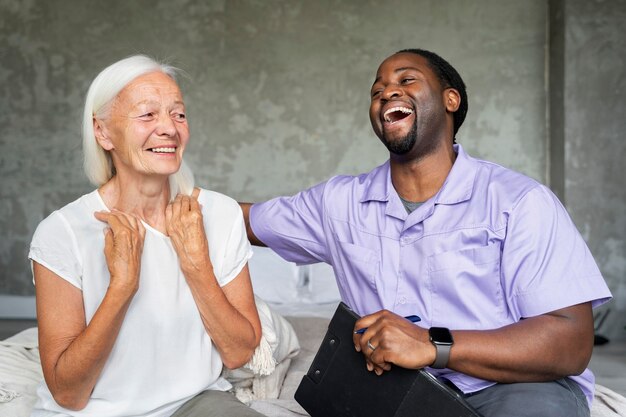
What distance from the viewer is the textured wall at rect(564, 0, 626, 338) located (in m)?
4.66

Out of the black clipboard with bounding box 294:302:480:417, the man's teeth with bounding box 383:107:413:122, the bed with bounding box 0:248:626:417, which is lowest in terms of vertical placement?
the bed with bounding box 0:248:626:417

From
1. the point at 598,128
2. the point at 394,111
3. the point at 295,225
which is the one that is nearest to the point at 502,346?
the point at 394,111

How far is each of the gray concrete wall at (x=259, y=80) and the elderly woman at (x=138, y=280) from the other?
3248 millimetres

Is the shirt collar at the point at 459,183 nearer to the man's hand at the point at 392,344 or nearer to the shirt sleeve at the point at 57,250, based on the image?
the man's hand at the point at 392,344

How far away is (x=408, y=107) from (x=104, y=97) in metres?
0.81

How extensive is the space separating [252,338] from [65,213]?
539mm

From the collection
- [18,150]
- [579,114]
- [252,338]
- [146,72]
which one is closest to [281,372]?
[252,338]

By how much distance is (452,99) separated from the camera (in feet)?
7.24

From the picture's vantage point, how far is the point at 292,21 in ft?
16.8

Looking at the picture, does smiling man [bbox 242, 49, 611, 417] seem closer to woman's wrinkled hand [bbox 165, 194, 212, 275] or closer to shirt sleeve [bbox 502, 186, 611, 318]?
shirt sleeve [bbox 502, 186, 611, 318]

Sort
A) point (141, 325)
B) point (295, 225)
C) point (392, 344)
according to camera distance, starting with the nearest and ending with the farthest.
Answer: point (392, 344)
point (141, 325)
point (295, 225)

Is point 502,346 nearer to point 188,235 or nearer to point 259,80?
point 188,235

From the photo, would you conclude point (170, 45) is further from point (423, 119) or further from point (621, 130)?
point (423, 119)

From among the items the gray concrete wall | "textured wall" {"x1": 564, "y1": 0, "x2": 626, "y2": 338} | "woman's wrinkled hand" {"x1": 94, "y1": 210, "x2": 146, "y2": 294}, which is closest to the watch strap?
"woman's wrinkled hand" {"x1": 94, "y1": 210, "x2": 146, "y2": 294}
